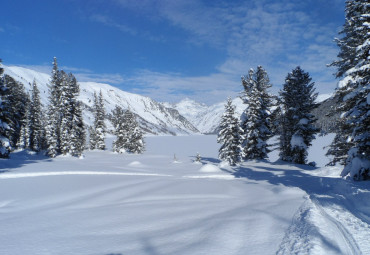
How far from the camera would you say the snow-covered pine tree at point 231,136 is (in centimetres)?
2658

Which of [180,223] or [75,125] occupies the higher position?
[75,125]

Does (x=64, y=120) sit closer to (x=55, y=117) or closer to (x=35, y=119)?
(x=55, y=117)

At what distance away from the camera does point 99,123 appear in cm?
4844

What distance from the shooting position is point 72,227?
535 cm

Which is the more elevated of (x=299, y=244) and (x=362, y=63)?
(x=362, y=63)

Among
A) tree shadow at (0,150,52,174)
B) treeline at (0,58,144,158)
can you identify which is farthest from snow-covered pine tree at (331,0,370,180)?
treeline at (0,58,144,158)

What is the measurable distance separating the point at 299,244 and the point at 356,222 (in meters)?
2.80

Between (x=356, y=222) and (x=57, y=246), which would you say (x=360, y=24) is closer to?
(x=356, y=222)

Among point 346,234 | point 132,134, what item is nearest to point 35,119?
point 132,134

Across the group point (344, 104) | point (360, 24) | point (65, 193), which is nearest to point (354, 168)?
point (344, 104)

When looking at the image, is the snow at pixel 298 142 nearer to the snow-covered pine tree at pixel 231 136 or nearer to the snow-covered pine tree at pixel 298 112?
the snow-covered pine tree at pixel 298 112

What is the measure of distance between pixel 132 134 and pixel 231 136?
92.9 feet

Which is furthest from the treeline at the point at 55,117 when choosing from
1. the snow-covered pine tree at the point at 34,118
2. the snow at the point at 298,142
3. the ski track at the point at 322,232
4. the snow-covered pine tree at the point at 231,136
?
the ski track at the point at 322,232

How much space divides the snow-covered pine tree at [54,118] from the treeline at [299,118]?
1078 inches
